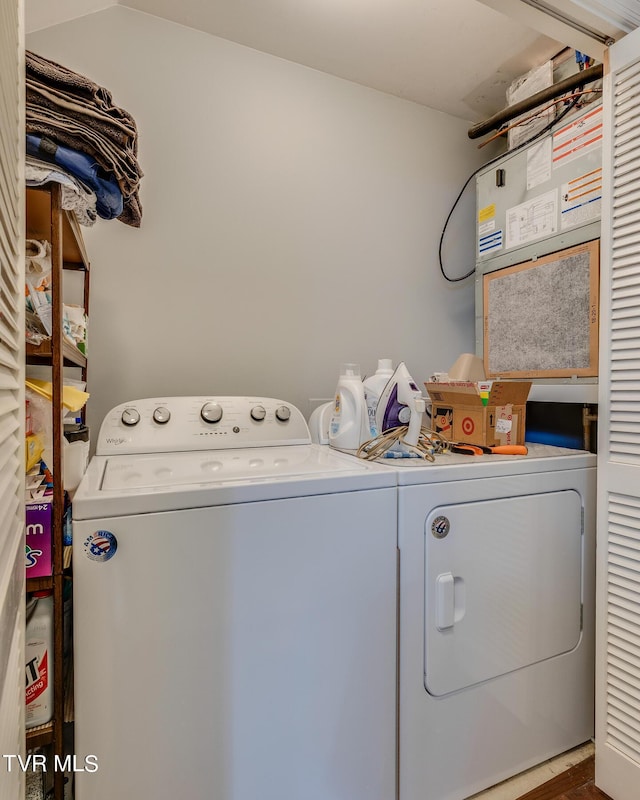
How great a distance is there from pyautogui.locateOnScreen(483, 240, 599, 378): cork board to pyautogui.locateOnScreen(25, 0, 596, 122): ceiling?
2.85 ft

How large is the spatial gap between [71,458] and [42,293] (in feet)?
1.22

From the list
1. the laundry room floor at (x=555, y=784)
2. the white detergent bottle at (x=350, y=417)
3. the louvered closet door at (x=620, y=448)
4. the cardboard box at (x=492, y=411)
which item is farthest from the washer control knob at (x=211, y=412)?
the laundry room floor at (x=555, y=784)

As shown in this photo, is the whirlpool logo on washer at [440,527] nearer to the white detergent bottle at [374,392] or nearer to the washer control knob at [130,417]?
the white detergent bottle at [374,392]

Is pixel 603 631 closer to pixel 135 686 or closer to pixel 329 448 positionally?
pixel 329 448

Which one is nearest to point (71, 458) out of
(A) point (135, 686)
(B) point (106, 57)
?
(A) point (135, 686)

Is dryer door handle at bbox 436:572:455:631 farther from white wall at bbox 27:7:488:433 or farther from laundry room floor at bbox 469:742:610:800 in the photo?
white wall at bbox 27:7:488:433

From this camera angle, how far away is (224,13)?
1.62 m

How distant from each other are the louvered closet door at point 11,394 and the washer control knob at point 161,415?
721mm

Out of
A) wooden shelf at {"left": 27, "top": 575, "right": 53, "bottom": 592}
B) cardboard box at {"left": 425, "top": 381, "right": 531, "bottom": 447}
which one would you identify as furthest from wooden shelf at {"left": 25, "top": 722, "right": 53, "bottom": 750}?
cardboard box at {"left": 425, "top": 381, "right": 531, "bottom": 447}

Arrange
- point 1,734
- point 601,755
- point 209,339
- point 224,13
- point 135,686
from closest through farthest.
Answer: point 1,734
point 135,686
point 601,755
point 224,13
point 209,339

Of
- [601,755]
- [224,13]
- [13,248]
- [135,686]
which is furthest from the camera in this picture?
[224,13]

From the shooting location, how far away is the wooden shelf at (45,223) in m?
0.96

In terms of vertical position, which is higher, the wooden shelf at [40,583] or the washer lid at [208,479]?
the washer lid at [208,479]

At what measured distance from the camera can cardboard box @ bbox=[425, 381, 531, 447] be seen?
4.81 ft
